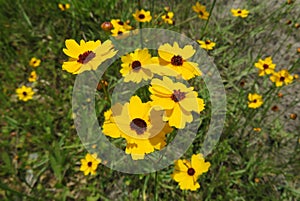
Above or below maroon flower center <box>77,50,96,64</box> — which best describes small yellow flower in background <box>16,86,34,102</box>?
below

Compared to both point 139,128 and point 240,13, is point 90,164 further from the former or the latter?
point 240,13

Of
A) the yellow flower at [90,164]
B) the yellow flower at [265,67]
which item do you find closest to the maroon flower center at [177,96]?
the yellow flower at [90,164]

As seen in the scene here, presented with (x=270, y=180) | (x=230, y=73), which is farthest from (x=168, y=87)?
(x=230, y=73)

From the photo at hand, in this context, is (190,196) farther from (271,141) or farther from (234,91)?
(234,91)

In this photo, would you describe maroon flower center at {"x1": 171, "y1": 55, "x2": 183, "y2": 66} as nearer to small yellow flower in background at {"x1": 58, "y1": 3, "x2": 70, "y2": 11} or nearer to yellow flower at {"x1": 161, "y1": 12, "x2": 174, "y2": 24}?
yellow flower at {"x1": 161, "y1": 12, "x2": 174, "y2": 24}

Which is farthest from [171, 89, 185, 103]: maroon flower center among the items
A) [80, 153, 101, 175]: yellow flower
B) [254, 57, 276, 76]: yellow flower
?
[254, 57, 276, 76]: yellow flower

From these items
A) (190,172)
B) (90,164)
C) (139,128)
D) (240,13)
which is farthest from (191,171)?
(240,13)
